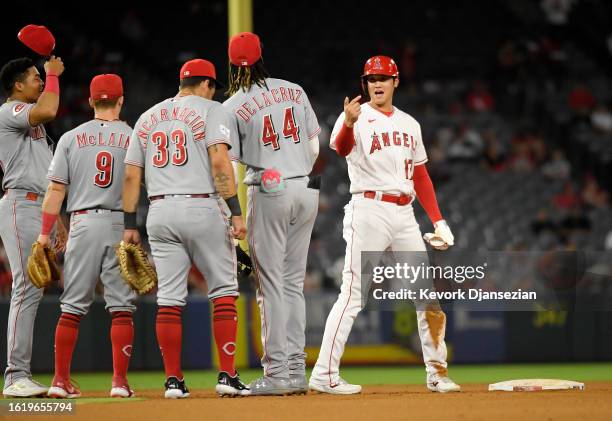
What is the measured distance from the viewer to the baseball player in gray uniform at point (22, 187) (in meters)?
6.73

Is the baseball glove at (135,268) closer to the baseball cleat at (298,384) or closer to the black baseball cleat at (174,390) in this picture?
the black baseball cleat at (174,390)

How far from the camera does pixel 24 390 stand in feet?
21.6

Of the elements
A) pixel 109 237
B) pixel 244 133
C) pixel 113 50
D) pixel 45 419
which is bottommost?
pixel 45 419

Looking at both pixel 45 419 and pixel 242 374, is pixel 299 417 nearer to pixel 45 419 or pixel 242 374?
pixel 45 419

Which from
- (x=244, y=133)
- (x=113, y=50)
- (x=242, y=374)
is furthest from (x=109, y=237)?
(x=113, y=50)

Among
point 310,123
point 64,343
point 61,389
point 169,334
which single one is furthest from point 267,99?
point 61,389

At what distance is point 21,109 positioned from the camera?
6887mm

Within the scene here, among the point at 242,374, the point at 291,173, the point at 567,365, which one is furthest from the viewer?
the point at 567,365

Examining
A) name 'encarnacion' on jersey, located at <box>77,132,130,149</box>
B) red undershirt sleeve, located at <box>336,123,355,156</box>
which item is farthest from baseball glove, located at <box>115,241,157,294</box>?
red undershirt sleeve, located at <box>336,123,355,156</box>

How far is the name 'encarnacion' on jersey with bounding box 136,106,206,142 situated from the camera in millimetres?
6234

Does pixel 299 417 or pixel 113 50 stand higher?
pixel 113 50

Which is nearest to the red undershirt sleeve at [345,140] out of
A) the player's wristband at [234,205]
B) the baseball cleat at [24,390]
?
the player's wristband at [234,205]

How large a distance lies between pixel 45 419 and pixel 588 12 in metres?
16.7

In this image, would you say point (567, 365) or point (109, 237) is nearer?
point (109, 237)
